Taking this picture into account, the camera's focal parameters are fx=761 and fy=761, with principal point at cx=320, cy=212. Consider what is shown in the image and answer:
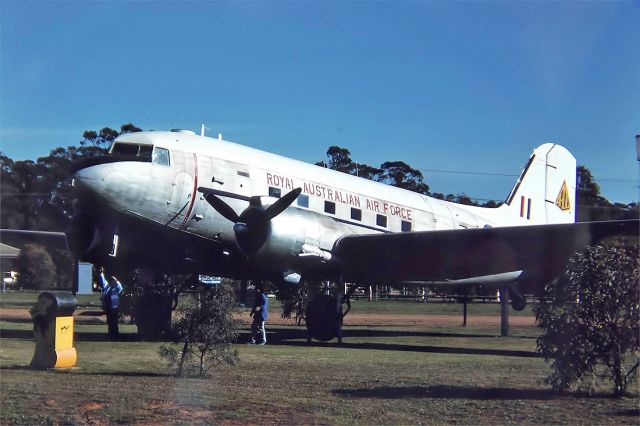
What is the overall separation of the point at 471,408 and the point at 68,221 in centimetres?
912

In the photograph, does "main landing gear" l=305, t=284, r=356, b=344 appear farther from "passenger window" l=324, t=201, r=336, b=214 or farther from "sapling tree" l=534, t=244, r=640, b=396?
"sapling tree" l=534, t=244, r=640, b=396

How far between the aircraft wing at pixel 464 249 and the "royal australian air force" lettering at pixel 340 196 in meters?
1.18

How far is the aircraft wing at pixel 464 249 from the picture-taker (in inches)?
591

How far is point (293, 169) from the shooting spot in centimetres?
1608

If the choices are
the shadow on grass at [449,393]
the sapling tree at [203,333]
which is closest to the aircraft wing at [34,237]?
the sapling tree at [203,333]

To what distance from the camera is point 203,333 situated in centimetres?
1016

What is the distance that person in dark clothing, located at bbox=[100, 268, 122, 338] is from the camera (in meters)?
16.1

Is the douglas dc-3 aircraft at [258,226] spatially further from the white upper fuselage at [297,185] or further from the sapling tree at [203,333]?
the sapling tree at [203,333]

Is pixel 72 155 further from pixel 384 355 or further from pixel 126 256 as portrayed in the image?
pixel 384 355

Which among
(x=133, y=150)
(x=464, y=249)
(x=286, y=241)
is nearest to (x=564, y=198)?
(x=464, y=249)

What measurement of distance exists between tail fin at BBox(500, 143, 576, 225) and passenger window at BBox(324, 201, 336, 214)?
868cm

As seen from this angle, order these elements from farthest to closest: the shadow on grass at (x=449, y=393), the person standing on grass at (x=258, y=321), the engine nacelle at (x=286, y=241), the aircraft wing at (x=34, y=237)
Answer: the aircraft wing at (x=34, y=237)
the person standing on grass at (x=258, y=321)
the engine nacelle at (x=286, y=241)
the shadow on grass at (x=449, y=393)

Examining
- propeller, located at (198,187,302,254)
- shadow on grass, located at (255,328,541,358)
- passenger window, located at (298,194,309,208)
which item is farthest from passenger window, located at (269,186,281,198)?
shadow on grass, located at (255,328,541,358)

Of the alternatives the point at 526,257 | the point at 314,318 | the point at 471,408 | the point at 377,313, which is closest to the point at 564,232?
the point at 526,257
